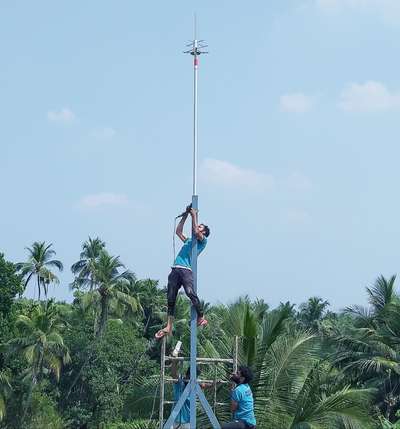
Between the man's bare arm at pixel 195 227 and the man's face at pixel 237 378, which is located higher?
the man's bare arm at pixel 195 227

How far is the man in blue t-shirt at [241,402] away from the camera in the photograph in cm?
1054

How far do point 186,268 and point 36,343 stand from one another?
32.3 metres

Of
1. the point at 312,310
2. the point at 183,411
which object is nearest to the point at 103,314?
the point at 312,310

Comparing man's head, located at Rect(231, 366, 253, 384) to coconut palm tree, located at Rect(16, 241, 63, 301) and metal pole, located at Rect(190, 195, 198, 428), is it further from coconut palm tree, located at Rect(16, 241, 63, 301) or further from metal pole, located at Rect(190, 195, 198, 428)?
coconut palm tree, located at Rect(16, 241, 63, 301)

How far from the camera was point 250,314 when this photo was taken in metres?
15.9

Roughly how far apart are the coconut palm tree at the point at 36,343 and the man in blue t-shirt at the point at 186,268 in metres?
31.5

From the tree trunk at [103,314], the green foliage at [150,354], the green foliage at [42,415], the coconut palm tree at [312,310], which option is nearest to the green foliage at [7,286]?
the green foliage at [150,354]

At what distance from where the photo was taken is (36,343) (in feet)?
138

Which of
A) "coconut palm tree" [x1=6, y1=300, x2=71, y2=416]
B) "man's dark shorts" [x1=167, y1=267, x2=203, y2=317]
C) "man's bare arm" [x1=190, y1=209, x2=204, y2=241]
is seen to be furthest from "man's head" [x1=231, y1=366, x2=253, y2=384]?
"coconut palm tree" [x1=6, y1=300, x2=71, y2=416]

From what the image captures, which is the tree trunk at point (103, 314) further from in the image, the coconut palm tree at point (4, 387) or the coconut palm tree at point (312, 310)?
the coconut palm tree at point (312, 310)

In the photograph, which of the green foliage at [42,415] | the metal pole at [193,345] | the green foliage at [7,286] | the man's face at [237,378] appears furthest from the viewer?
the green foliage at [42,415]

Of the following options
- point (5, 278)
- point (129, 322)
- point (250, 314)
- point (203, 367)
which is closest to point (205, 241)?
point (250, 314)

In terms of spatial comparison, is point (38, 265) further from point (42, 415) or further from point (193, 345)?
point (193, 345)

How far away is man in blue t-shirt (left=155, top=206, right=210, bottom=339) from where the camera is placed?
11031 mm
